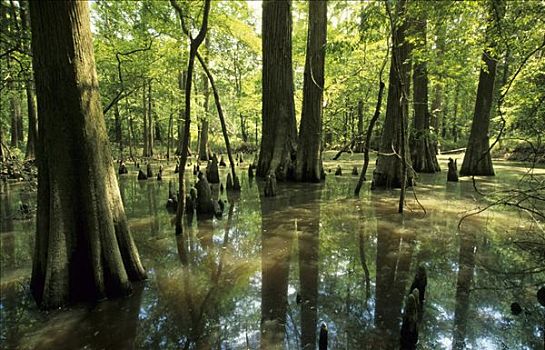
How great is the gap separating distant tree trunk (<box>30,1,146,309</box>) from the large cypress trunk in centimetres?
748

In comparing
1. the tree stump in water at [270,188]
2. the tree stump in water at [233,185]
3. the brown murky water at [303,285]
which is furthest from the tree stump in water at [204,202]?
the tree stump in water at [233,185]

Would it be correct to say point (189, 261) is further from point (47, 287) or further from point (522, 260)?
point (522, 260)

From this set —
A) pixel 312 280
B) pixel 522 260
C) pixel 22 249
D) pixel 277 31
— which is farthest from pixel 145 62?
pixel 522 260

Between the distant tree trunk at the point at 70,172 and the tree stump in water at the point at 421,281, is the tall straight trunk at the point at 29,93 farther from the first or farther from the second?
A: the tree stump in water at the point at 421,281

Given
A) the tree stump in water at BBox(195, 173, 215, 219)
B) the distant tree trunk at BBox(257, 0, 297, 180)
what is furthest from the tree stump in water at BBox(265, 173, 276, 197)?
the distant tree trunk at BBox(257, 0, 297, 180)

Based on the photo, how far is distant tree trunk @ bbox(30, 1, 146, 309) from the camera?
3.09 m

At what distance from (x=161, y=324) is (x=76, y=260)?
111cm

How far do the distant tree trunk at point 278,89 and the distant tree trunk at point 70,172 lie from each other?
7748mm

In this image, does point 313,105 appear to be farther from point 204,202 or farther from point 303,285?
point 303,285

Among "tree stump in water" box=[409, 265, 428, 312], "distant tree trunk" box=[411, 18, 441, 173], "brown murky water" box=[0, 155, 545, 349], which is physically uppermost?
"distant tree trunk" box=[411, 18, 441, 173]

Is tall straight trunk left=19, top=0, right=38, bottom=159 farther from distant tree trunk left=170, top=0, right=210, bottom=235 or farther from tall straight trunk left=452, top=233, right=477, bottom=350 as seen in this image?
→ tall straight trunk left=452, top=233, right=477, bottom=350

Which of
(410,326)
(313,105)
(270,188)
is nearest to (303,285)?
(410,326)

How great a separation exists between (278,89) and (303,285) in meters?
8.74

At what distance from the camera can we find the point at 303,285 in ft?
11.8
